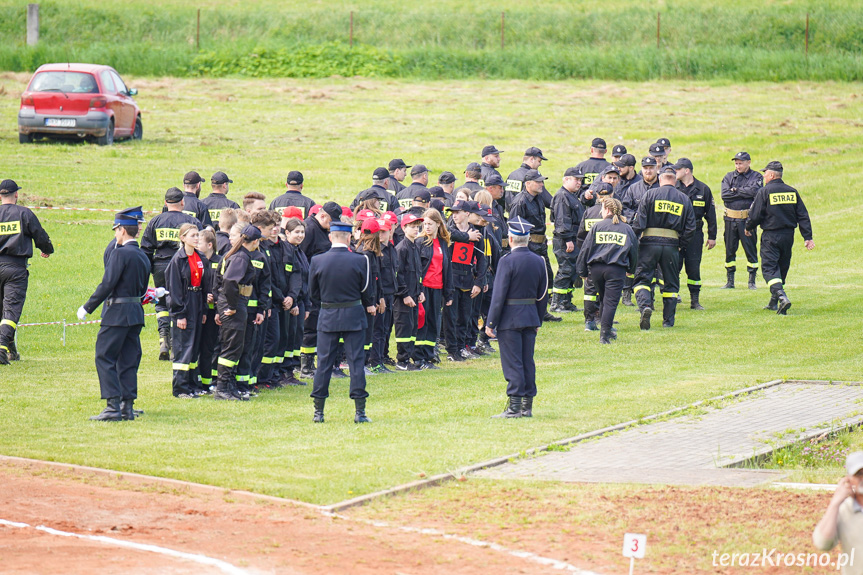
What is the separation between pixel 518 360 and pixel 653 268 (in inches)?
270

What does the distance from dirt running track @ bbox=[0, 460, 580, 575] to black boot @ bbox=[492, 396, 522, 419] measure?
3957mm

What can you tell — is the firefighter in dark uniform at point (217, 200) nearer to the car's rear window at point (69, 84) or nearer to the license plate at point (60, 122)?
the car's rear window at point (69, 84)

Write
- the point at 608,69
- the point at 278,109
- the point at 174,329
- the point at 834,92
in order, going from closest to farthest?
the point at 174,329 → the point at 278,109 → the point at 834,92 → the point at 608,69

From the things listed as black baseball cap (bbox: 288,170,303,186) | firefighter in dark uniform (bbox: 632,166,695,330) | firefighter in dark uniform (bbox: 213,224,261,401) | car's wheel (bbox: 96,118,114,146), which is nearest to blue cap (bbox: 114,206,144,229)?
firefighter in dark uniform (bbox: 213,224,261,401)

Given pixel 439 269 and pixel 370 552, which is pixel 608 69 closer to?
pixel 439 269

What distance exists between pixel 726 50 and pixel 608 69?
16.7 ft

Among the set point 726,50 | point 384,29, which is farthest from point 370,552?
point 384,29

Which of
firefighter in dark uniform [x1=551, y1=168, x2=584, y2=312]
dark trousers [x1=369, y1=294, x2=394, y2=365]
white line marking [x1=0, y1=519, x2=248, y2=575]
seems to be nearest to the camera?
white line marking [x1=0, y1=519, x2=248, y2=575]

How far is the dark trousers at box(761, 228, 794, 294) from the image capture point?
2036cm

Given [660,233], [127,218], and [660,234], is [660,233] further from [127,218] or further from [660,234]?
[127,218]

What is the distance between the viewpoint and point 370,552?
28.0ft

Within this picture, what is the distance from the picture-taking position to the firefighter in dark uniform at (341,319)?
12.6 metres

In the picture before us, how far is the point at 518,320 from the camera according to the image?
43.2 ft

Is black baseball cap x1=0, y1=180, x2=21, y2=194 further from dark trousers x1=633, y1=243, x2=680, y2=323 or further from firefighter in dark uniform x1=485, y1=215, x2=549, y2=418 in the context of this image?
dark trousers x1=633, y1=243, x2=680, y2=323
